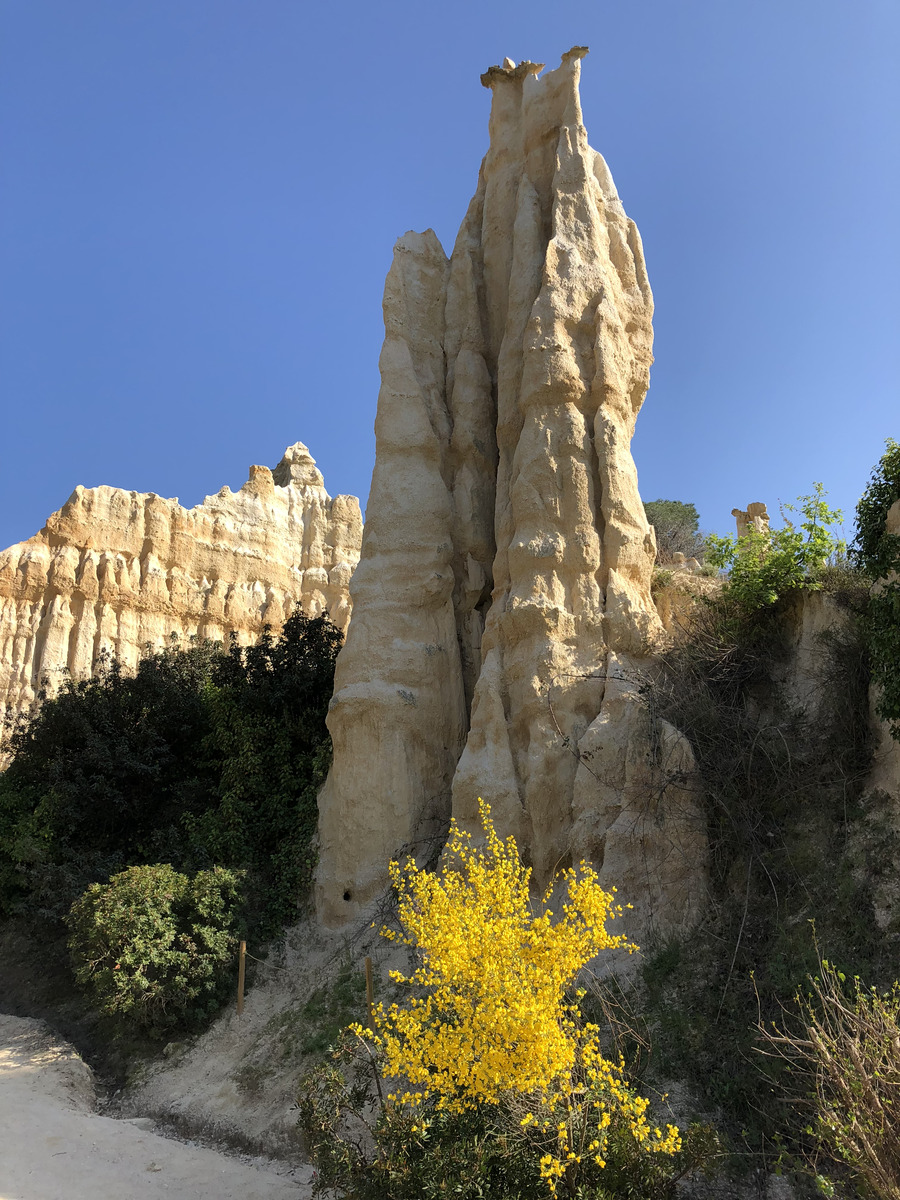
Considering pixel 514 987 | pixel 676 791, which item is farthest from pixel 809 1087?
pixel 676 791

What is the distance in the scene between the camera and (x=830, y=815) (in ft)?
32.2

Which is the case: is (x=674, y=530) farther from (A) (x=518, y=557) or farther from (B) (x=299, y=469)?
(B) (x=299, y=469)

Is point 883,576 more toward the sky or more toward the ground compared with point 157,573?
more toward the ground

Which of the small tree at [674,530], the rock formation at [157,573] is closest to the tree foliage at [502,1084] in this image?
the small tree at [674,530]

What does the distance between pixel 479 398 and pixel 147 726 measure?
8970mm

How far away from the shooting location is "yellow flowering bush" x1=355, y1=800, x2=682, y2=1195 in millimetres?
6453

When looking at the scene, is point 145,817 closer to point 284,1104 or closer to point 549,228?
point 284,1104

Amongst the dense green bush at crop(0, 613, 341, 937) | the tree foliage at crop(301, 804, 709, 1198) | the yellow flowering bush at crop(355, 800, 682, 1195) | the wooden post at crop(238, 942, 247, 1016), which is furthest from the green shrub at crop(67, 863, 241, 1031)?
the yellow flowering bush at crop(355, 800, 682, 1195)

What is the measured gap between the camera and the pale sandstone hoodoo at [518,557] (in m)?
11.5

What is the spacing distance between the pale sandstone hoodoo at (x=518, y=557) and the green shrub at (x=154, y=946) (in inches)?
72.8

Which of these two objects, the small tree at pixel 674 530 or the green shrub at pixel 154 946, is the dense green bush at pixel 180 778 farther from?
the small tree at pixel 674 530

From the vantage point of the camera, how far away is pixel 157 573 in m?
28.3

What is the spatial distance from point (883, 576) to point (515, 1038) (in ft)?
22.3

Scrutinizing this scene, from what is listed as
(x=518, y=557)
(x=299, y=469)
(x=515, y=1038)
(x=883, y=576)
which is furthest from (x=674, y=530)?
(x=515, y=1038)
